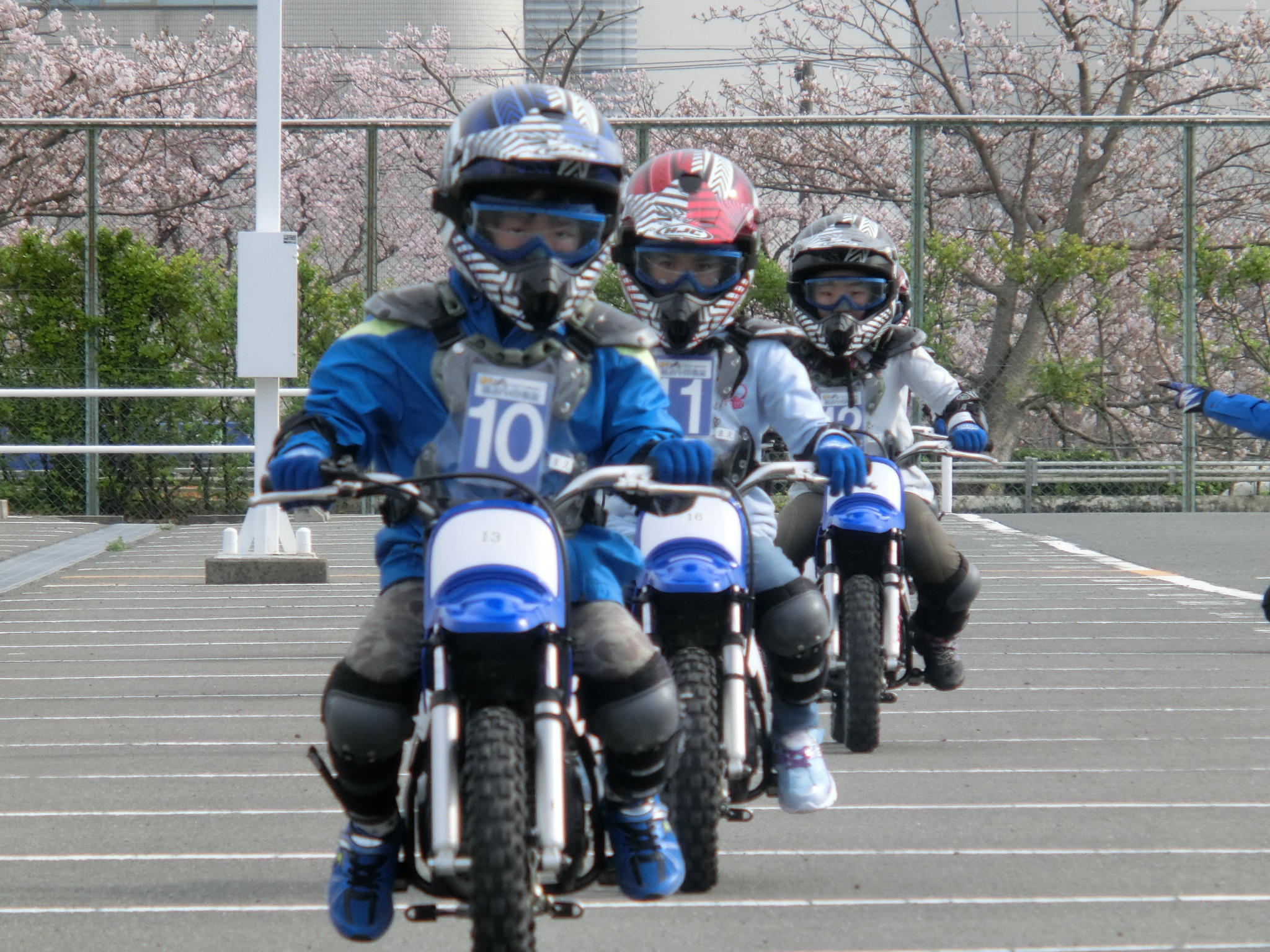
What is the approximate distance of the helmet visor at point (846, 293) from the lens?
6.67m

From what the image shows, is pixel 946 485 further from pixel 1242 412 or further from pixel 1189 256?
pixel 1242 412

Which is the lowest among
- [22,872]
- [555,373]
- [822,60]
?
[22,872]

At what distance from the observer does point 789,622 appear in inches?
191

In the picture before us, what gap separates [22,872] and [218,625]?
4.95 metres

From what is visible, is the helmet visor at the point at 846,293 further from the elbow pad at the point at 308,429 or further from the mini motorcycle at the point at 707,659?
the elbow pad at the point at 308,429

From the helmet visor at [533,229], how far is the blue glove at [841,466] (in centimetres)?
124

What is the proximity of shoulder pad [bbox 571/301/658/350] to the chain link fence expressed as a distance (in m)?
10.6

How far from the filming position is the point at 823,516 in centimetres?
637

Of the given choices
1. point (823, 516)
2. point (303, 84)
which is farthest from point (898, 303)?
point (303, 84)

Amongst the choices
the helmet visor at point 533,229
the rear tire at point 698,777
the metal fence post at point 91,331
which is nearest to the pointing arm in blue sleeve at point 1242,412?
the rear tire at point 698,777

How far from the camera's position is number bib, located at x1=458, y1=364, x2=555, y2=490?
3678 mm

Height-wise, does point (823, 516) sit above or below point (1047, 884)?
above

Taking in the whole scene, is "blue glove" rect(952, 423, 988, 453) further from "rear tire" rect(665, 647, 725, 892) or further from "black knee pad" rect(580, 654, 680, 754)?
"black knee pad" rect(580, 654, 680, 754)

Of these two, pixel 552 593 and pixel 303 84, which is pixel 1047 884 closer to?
pixel 552 593
